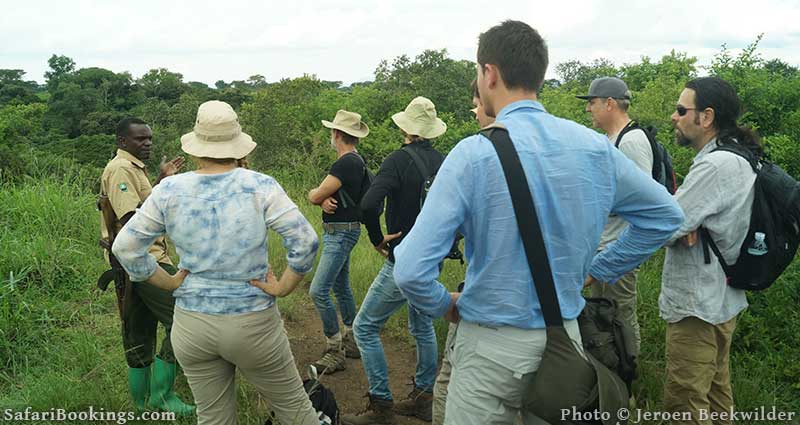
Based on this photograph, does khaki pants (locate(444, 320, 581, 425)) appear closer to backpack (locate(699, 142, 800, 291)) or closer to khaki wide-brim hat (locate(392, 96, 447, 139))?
backpack (locate(699, 142, 800, 291))

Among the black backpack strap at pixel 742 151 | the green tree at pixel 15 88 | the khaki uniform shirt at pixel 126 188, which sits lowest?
the green tree at pixel 15 88

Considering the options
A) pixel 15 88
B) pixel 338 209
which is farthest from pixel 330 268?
pixel 15 88

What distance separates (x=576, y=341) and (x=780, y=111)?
5.29 m

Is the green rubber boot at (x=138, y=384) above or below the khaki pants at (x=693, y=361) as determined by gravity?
below

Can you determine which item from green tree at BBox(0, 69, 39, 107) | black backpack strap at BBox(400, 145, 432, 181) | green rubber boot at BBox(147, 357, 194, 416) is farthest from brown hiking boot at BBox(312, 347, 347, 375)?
green tree at BBox(0, 69, 39, 107)

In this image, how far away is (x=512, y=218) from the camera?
1.80 m

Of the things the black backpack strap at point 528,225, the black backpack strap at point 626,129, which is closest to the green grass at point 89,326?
the black backpack strap at point 626,129

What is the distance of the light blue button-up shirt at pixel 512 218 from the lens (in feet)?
5.88

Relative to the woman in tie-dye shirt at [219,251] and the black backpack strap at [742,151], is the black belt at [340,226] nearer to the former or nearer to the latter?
the woman in tie-dye shirt at [219,251]

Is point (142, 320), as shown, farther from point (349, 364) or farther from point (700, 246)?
point (700, 246)

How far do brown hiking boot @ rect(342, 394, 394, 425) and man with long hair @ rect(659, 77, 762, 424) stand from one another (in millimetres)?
1546

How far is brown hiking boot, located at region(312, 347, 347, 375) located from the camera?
437 cm

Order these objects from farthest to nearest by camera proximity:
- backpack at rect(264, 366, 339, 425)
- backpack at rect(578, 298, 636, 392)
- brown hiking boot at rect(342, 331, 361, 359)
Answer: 1. brown hiking boot at rect(342, 331, 361, 359)
2. backpack at rect(264, 366, 339, 425)
3. backpack at rect(578, 298, 636, 392)

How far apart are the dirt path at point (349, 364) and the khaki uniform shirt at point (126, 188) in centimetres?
145
